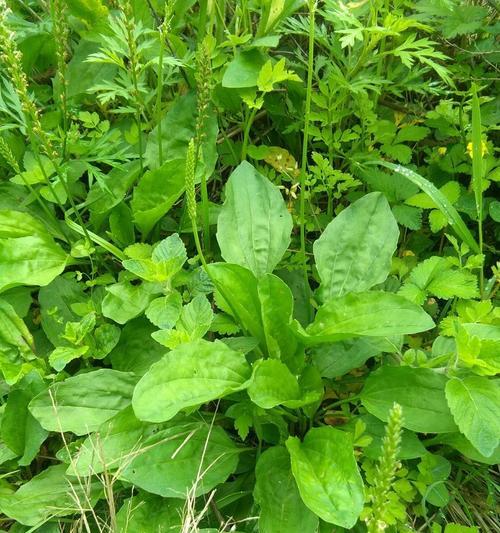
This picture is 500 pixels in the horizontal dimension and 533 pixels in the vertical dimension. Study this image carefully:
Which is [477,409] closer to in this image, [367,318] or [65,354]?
[367,318]

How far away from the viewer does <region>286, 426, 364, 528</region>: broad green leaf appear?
4.06 ft

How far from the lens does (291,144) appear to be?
212cm

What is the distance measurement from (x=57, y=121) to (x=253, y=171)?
0.72 m

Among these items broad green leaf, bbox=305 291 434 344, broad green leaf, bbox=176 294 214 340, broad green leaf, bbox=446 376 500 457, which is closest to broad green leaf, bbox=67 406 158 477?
broad green leaf, bbox=176 294 214 340

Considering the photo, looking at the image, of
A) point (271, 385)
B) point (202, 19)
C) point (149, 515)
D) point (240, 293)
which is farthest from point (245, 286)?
point (202, 19)

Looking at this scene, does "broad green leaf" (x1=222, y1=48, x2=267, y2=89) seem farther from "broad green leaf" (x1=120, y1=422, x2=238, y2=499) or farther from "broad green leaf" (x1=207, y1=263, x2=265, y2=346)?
"broad green leaf" (x1=120, y1=422, x2=238, y2=499)

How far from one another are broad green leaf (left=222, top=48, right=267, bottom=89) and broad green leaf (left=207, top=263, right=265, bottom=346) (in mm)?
569

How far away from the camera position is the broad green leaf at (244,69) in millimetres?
1752

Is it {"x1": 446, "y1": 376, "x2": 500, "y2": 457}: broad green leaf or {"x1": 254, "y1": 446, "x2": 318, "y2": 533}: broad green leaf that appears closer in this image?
{"x1": 446, "y1": 376, "x2": 500, "y2": 457}: broad green leaf

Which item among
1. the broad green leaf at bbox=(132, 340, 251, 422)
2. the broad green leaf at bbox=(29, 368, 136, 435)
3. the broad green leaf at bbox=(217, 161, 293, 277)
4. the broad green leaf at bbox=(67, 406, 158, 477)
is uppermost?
the broad green leaf at bbox=(217, 161, 293, 277)

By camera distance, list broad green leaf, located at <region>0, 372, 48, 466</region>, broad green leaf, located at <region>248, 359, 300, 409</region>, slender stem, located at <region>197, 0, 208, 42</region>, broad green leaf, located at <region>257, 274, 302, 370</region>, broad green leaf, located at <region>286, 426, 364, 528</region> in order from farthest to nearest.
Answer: slender stem, located at <region>197, 0, 208, 42</region> < broad green leaf, located at <region>0, 372, 48, 466</region> < broad green leaf, located at <region>257, 274, 302, 370</region> < broad green leaf, located at <region>248, 359, 300, 409</region> < broad green leaf, located at <region>286, 426, 364, 528</region>

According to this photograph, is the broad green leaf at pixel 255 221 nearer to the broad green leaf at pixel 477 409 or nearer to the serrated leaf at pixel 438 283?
the serrated leaf at pixel 438 283

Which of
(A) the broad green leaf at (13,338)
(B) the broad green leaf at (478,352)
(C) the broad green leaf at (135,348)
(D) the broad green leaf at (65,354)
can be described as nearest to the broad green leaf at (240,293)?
(C) the broad green leaf at (135,348)

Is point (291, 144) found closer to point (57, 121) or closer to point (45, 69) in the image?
point (57, 121)
